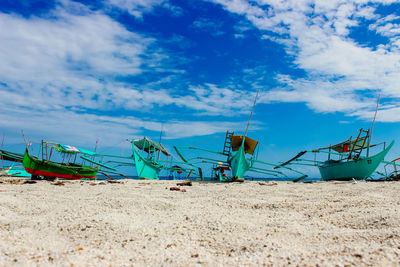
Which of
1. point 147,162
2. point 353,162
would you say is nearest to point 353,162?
point 353,162

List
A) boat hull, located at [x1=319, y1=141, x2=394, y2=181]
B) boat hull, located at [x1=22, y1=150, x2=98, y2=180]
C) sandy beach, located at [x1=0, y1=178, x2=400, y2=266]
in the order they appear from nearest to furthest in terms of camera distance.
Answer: sandy beach, located at [x1=0, y1=178, x2=400, y2=266] < boat hull, located at [x1=22, y1=150, x2=98, y2=180] < boat hull, located at [x1=319, y1=141, x2=394, y2=181]

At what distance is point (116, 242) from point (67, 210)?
4.82 feet

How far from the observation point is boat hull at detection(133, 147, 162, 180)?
20688 millimetres

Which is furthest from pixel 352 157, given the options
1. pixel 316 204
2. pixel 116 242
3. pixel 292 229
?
pixel 116 242

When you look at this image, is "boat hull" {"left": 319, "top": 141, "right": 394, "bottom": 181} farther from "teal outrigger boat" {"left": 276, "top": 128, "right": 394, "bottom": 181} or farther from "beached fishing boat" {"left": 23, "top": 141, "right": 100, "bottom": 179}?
"beached fishing boat" {"left": 23, "top": 141, "right": 100, "bottom": 179}

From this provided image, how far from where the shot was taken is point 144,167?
21.8 meters

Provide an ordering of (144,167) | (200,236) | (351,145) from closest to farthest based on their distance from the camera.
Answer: (200,236) → (351,145) → (144,167)

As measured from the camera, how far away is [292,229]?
2402 mm

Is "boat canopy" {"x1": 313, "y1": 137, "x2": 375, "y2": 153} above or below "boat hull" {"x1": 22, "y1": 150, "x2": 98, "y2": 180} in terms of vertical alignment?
above

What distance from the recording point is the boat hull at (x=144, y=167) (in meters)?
20.7

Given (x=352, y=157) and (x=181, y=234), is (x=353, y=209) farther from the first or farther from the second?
Result: (x=352, y=157)

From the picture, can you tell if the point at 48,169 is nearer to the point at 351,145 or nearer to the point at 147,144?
the point at 147,144

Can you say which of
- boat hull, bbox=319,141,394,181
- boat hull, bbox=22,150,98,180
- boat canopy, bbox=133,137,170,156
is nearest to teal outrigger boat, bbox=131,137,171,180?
boat canopy, bbox=133,137,170,156

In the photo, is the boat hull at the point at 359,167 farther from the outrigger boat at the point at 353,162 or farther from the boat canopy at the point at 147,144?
the boat canopy at the point at 147,144
